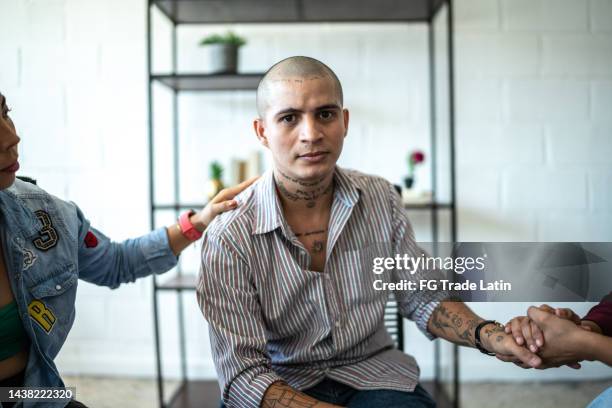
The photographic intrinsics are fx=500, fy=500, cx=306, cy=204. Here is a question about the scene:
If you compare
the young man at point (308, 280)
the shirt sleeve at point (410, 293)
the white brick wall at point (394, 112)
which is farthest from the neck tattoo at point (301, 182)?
the white brick wall at point (394, 112)

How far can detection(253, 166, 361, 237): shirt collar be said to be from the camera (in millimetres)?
1076

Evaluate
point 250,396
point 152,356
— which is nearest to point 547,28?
point 250,396

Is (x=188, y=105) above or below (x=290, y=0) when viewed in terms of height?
below

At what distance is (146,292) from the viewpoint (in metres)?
2.22

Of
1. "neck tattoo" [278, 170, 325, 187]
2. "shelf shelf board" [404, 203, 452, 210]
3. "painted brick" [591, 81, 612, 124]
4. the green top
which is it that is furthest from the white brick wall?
the green top

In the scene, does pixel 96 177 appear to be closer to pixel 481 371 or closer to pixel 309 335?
pixel 309 335

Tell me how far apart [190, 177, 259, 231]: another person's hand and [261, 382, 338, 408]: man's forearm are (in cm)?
41

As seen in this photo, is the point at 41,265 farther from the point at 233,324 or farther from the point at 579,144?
the point at 579,144

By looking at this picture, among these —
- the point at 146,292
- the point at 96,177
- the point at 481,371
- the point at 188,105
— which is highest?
the point at 188,105

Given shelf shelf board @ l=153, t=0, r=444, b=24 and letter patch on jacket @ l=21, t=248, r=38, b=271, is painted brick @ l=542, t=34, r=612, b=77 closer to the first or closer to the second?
shelf shelf board @ l=153, t=0, r=444, b=24

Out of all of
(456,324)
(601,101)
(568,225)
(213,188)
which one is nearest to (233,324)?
(456,324)

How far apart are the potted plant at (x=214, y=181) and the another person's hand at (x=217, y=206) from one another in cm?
69

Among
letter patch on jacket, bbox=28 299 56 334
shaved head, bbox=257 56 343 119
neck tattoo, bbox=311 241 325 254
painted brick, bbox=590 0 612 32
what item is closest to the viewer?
letter patch on jacket, bbox=28 299 56 334

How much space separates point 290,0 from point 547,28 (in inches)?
42.7
